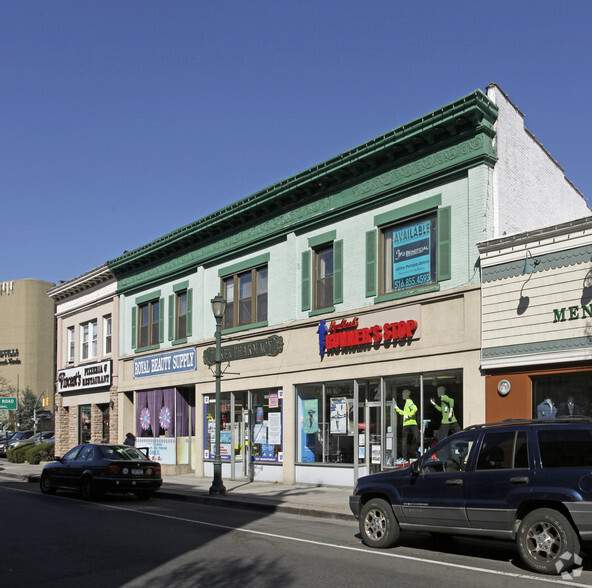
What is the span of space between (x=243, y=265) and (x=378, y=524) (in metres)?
14.3

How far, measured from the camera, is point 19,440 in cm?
4425

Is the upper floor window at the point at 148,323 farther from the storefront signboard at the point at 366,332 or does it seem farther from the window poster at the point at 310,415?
the storefront signboard at the point at 366,332

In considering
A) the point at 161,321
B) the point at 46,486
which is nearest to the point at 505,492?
the point at 46,486

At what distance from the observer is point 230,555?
10172mm

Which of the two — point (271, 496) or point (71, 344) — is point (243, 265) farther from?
point (71, 344)

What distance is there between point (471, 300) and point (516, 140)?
14.3ft

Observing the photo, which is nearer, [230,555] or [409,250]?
[230,555]

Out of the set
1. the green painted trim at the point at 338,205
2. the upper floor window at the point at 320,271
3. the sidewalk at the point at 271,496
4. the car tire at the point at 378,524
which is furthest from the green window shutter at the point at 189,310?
the car tire at the point at 378,524

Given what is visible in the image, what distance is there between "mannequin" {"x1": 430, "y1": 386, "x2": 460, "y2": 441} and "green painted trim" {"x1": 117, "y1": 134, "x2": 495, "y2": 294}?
5.14m

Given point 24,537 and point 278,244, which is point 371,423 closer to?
point 278,244

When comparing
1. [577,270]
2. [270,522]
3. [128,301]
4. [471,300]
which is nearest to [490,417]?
[471,300]

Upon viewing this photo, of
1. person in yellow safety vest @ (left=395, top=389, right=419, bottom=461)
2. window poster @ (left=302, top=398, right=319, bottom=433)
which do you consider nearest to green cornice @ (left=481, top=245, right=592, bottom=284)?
person in yellow safety vest @ (left=395, top=389, right=419, bottom=461)

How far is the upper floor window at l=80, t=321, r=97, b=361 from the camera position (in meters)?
34.5

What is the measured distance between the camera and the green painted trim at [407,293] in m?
17.6
